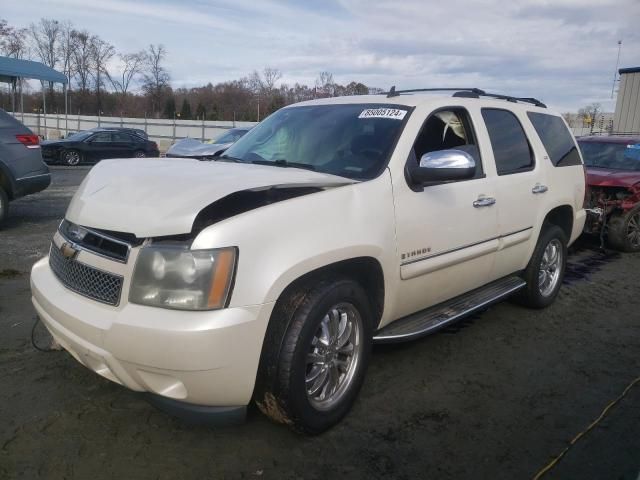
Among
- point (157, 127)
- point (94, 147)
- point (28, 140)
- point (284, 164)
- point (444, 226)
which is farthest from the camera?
point (157, 127)

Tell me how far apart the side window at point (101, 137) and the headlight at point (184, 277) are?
2121 centimetres

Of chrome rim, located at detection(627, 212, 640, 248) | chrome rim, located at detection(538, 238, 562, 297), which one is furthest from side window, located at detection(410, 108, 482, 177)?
chrome rim, located at detection(627, 212, 640, 248)

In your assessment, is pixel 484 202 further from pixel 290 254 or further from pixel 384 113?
pixel 290 254

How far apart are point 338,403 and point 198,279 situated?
114 cm

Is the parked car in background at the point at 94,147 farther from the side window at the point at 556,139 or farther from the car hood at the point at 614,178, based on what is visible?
the side window at the point at 556,139

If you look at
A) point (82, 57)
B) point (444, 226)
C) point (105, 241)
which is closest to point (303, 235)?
point (105, 241)

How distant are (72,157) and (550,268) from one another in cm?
2009

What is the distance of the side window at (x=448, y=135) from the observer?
146 inches

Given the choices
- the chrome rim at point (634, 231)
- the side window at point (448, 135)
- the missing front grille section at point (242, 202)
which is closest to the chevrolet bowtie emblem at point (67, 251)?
the missing front grille section at point (242, 202)

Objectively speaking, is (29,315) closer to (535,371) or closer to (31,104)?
(535,371)

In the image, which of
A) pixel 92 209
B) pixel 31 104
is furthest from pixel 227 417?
pixel 31 104

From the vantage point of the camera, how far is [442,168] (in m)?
3.27

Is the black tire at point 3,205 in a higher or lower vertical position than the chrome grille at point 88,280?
lower

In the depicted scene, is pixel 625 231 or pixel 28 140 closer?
pixel 625 231
